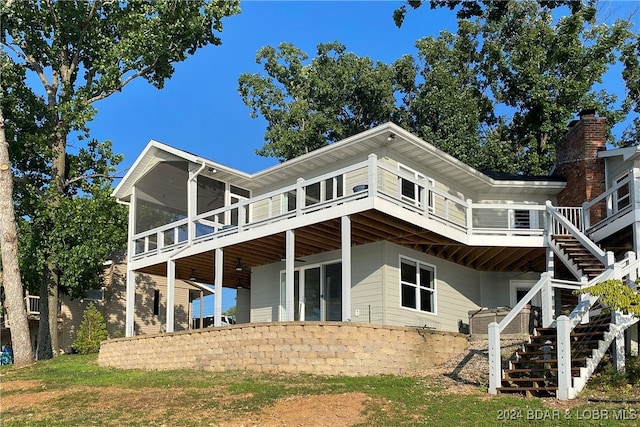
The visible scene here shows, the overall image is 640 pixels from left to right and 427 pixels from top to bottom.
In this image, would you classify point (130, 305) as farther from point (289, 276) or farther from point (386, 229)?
point (386, 229)

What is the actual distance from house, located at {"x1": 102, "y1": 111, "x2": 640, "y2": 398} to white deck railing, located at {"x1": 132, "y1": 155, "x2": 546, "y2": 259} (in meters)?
0.05

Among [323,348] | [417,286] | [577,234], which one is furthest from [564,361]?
[417,286]

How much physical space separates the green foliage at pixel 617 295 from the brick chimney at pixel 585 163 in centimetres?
810

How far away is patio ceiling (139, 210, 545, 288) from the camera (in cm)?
1789

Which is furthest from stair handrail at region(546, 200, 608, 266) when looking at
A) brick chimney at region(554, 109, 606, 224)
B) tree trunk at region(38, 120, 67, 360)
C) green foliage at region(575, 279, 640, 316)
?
tree trunk at region(38, 120, 67, 360)

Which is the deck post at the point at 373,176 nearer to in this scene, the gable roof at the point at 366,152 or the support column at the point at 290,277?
the gable roof at the point at 366,152

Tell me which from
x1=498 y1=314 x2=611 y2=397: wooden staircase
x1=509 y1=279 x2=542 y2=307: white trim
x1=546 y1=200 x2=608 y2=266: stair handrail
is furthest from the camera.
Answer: x1=509 y1=279 x2=542 y2=307: white trim

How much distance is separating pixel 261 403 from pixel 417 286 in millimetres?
8495

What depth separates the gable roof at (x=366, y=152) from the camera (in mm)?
19250

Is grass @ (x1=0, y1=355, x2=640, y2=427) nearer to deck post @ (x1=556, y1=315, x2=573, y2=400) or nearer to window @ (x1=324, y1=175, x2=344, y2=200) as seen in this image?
deck post @ (x1=556, y1=315, x2=573, y2=400)

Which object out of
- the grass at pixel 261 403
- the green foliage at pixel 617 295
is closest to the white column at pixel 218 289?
the grass at pixel 261 403

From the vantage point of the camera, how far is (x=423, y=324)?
19406 millimetres

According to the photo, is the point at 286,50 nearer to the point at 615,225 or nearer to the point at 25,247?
the point at 25,247

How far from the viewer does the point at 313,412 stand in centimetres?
1124
